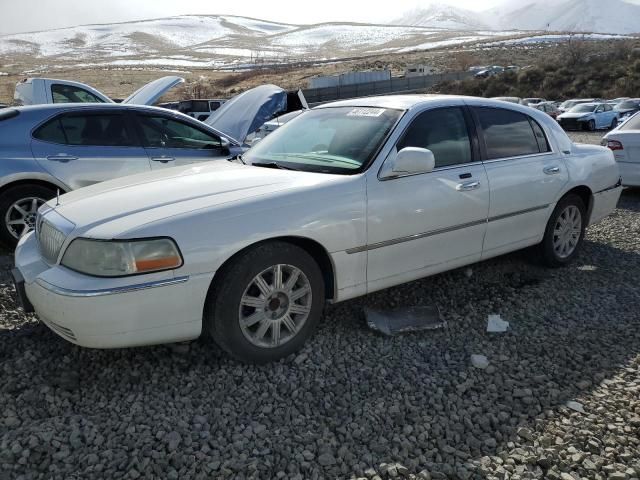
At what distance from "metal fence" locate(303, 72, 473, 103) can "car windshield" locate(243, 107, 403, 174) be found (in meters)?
34.6

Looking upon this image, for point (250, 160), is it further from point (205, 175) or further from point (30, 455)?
point (30, 455)

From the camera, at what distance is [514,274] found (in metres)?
4.80

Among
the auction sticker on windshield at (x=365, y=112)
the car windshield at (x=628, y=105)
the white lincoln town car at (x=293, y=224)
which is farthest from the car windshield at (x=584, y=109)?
the auction sticker on windshield at (x=365, y=112)

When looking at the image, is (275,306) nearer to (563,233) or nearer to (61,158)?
(563,233)

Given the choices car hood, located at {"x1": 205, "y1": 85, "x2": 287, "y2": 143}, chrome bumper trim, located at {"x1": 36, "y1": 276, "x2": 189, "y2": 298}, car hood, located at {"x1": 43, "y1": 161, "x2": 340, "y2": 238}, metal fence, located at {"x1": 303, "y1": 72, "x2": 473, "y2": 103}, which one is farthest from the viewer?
metal fence, located at {"x1": 303, "y1": 72, "x2": 473, "y2": 103}

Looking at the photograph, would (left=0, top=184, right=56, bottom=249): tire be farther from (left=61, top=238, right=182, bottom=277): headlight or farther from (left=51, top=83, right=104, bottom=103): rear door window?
(left=51, top=83, right=104, bottom=103): rear door window

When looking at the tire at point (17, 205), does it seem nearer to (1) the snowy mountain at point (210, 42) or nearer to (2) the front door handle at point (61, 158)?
(2) the front door handle at point (61, 158)

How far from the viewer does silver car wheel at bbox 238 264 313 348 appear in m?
3.14

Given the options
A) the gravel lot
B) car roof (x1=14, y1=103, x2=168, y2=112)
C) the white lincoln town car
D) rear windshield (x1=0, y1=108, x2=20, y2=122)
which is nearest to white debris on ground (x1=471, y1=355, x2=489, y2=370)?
the gravel lot

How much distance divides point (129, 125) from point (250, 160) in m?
2.50

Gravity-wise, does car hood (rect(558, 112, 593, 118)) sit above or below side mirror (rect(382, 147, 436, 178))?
below

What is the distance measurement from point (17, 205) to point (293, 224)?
352 cm

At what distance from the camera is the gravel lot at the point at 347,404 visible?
246 centimetres

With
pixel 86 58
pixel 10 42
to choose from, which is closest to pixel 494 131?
pixel 86 58
